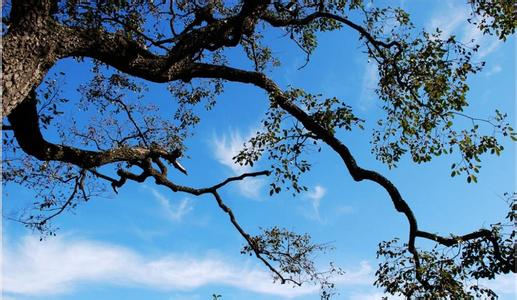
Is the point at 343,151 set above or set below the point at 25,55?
above

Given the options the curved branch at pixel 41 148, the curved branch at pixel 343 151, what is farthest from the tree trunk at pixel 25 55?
the curved branch at pixel 343 151

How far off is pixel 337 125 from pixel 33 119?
5.66 m

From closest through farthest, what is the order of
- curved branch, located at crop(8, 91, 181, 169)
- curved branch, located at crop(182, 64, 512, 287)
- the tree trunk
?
1. the tree trunk
2. curved branch, located at crop(8, 91, 181, 169)
3. curved branch, located at crop(182, 64, 512, 287)

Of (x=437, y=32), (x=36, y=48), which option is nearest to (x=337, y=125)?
(x=437, y=32)

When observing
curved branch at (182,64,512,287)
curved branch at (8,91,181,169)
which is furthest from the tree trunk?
curved branch at (182,64,512,287)

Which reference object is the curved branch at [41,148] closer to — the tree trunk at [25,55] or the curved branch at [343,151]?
the tree trunk at [25,55]

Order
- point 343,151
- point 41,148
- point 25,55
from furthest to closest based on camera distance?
point 343,151 → point 41,148 → point 25,55

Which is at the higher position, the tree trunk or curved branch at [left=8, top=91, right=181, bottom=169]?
curved branch at [left=8, top=91, right=181, bottom=169]

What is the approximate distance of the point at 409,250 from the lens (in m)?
9.25

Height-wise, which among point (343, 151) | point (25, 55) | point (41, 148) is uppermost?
point (343, 151)

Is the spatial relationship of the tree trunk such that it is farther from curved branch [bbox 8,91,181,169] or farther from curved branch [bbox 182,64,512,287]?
curved branch [bbox 182,64,512,287]

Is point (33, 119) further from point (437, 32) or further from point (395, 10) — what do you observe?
point (395, 10)

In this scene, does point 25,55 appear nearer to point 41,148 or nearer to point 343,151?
point 41,148

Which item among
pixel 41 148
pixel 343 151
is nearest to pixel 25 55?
pixel 41 148
